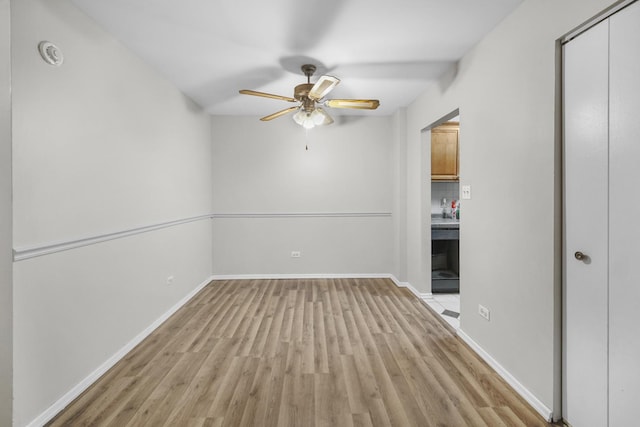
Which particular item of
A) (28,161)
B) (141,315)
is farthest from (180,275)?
(28,161)

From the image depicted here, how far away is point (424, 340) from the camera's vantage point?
266 cm

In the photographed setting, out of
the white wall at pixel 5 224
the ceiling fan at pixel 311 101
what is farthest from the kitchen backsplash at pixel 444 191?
the white wall at pixel 5 224

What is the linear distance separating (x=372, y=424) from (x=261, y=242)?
132 inches

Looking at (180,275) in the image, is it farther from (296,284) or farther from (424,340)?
(424,340)

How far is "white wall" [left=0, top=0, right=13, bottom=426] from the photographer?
1063mm

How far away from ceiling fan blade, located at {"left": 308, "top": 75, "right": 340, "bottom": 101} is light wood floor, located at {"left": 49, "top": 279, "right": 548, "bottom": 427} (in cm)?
210

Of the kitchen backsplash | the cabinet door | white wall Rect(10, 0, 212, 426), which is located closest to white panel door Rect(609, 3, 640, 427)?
white wall Rect(10, 0, 212, 426)

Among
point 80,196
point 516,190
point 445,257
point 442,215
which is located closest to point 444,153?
point 442,215

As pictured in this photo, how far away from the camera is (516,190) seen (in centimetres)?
199

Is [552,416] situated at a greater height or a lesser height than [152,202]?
lesser

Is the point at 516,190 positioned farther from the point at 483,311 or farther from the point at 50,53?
the point at 50,53

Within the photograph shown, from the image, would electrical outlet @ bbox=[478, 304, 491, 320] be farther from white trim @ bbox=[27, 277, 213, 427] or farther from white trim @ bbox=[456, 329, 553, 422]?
white trim @ bbox=[27, 277, 213, 427]

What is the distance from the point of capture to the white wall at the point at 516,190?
5.59 ft

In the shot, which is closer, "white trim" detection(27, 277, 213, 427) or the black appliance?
"white trim" detection(27, 277, 213, 427)
